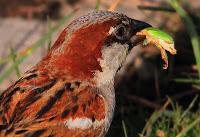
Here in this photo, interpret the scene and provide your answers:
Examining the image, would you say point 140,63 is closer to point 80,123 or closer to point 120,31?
point 120,31

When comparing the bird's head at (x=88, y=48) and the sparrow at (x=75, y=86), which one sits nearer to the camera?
the sparrow at (x=75, y=86)

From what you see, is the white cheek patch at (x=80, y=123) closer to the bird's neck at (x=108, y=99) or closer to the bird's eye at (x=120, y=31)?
the bird's neck at (x=108, y=99)

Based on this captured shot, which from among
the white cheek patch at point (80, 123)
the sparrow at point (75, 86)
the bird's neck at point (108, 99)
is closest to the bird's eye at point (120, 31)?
the sparrow at point (75, 86)

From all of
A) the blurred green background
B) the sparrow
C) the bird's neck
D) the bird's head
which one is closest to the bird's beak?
the sparrow

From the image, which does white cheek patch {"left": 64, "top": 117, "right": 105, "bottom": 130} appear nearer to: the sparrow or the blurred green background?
the sparrow

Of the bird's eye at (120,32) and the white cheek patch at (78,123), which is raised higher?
the bird's eye at (120,32)

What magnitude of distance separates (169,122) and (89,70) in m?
1.07

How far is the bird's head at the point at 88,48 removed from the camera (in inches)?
99.3

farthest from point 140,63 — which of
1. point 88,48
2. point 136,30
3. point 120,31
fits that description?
point 88,48

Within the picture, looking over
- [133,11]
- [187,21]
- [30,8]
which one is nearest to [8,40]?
[30,8]

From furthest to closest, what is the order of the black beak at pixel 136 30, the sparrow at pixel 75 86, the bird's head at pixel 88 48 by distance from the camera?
1. the black beak at pixel 136 30
2. the bird's head at pixel 88 48
3. the sparrow at pixel 75 86

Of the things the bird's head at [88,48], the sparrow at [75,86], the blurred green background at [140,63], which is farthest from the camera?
the blurred green background at [140,63]

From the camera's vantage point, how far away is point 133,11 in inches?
215

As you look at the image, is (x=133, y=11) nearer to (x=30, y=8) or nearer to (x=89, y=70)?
(x=30, y=8)
